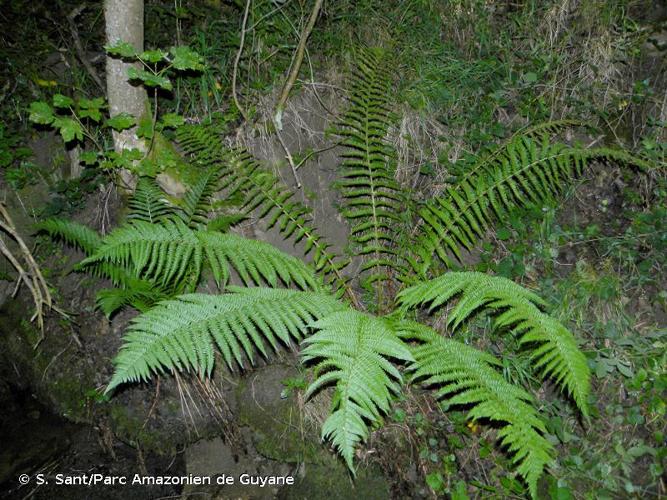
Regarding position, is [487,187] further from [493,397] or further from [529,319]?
[493,397]

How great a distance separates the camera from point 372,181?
288 cm

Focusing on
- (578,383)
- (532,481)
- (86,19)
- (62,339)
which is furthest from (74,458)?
(86,19)

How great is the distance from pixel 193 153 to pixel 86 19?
1.40m

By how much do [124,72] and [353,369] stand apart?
7.14 feet

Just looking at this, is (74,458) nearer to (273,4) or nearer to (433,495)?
(433,495)

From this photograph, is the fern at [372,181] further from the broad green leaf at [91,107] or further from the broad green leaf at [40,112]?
the broad green leaf at [40,112]

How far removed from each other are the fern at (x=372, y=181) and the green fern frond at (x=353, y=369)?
911 mm

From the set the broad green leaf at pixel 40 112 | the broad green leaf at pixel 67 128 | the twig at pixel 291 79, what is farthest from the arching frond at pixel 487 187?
the broad green leaf at pixel 40 112

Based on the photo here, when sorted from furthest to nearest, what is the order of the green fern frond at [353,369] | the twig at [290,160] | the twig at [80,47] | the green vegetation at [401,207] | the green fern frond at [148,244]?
the twig at [80,47], the twig at [290,160], the green vegetation at [401,207], the green fern frond at [148,244], the green fern frond at [353,369]

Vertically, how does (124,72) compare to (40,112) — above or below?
above

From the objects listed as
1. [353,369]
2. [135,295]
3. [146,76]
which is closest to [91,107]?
[146,76]

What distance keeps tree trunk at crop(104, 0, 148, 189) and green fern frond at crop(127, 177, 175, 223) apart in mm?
371

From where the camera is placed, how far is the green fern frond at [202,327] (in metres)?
1.65

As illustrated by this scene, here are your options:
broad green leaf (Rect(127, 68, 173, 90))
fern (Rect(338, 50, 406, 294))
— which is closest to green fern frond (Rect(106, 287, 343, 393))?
fern (Rect(338, 50, 406, 294))
